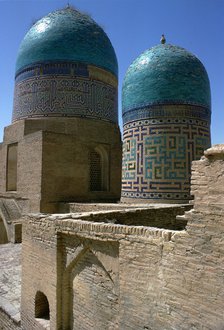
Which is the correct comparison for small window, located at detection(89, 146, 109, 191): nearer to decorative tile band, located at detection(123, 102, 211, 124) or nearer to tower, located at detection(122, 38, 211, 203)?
tower, located at detection(122, 38, 211, 203)

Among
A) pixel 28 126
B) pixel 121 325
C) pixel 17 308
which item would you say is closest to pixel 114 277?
pixel 121 325

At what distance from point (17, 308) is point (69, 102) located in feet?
25.5

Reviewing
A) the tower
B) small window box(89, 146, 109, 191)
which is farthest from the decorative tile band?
small window box(89, 146, 109, 191)

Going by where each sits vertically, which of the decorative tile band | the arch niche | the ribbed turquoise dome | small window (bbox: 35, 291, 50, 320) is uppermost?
the ribbed turquoise dome

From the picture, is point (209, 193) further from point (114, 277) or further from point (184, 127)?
point (184, 127)

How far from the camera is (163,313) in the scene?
3.00 m

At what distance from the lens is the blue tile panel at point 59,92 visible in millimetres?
11242

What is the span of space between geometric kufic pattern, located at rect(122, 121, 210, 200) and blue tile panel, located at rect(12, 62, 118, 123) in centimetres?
340

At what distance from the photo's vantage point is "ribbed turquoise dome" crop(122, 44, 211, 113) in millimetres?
8695

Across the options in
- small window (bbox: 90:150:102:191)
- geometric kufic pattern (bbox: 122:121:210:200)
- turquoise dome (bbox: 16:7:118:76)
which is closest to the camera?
geometric kufic pattern (bbox: 122:121:210:200)

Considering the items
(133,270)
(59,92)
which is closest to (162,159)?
(59,92)

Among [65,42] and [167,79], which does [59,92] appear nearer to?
[65,42]

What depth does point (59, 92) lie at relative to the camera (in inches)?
444

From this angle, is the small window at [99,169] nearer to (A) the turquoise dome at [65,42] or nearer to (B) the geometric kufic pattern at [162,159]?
(B) the geometric kufic pattern at [162,159]
